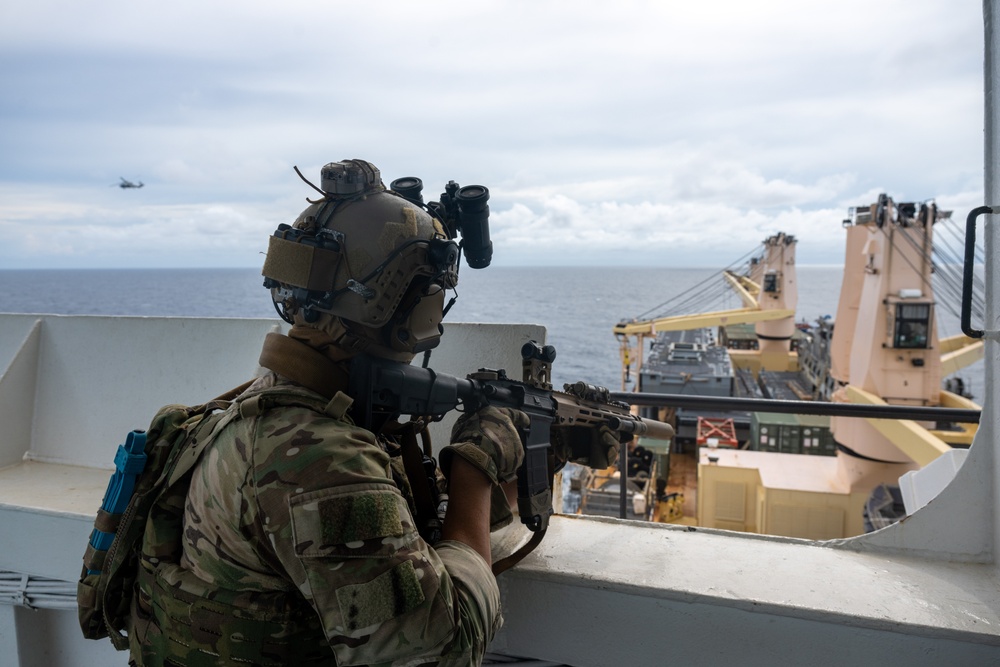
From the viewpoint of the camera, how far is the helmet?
1810 mm

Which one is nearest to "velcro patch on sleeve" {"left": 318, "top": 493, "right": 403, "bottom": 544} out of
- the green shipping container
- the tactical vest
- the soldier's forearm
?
the tactical vest

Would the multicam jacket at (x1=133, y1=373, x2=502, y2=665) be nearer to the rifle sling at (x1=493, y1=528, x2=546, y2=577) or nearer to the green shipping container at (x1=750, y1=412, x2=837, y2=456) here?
the rifle sling at (x1=493, y1=528, x2=546, y2=577)

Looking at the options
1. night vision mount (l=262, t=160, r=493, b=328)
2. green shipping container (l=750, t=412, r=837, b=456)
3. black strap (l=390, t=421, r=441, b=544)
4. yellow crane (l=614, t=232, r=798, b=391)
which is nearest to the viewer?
night vision mount (l=262, t=160, r=493, b=328)

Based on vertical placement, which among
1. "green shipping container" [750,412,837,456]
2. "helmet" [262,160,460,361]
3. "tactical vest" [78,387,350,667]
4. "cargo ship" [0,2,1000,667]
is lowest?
"green shipping container" [750,412,837,456]

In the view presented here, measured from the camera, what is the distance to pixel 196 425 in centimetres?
187

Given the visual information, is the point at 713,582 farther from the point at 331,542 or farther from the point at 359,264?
the point at 359,264

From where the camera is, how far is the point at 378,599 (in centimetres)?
148

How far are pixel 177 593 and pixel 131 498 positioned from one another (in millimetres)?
315

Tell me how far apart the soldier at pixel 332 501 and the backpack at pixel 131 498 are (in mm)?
82

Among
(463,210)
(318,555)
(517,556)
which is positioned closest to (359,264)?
(463,210)

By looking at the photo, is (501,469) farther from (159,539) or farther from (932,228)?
(932,228)

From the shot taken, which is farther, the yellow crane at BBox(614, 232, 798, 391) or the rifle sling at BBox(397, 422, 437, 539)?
the yellow crane at BBox(614, 232, 798, 391)

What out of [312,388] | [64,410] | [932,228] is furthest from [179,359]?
[932,228]

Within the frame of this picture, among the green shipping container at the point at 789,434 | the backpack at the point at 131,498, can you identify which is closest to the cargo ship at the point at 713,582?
the backpack at the point at 131,498
